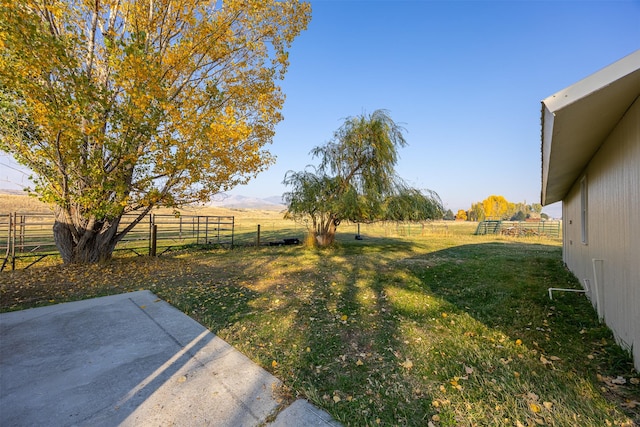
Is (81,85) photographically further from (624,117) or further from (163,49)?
(624,117)

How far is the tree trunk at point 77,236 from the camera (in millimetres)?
7426

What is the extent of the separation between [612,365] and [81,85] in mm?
9120

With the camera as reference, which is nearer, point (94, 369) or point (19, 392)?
point (19, 392)

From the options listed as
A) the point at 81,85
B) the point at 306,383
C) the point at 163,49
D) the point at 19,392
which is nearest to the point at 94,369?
the point at 19,392

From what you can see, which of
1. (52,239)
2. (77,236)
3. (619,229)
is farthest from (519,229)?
(52,239)

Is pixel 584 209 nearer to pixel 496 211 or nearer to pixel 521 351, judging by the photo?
pixel 521 351

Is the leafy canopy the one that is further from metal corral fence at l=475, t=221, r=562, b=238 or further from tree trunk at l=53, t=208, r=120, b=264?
metal corral fence at l=475, t=221, r=562, b=238

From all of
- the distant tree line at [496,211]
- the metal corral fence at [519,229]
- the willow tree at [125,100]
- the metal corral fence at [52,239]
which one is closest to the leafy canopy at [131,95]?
the willow tree at [125,100]

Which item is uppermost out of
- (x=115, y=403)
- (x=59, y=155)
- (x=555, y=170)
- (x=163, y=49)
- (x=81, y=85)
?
(x=163, y=49)

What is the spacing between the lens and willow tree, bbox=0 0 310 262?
215 inches

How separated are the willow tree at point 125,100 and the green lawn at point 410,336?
1947mm

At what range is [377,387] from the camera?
8.00ft

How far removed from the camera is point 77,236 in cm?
756

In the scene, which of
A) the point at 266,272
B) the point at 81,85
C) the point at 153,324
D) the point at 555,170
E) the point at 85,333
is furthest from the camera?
the point at 266,272
